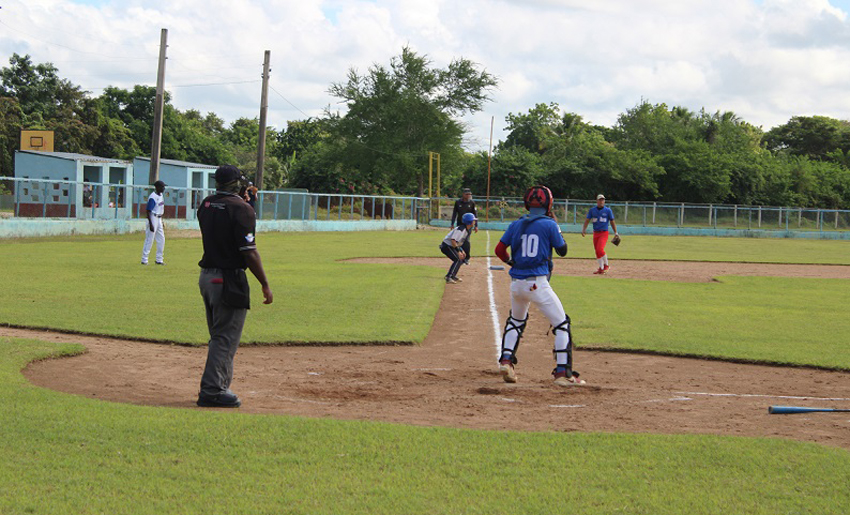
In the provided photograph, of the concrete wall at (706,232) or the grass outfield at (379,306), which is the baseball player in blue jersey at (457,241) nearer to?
the grass outfield at (379,306)

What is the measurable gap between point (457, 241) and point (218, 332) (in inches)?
446

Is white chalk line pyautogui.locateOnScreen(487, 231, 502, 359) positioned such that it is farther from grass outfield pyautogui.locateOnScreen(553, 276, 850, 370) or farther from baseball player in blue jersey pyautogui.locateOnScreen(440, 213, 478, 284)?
grass outfield pyautogui.locateOnScreen(553, 276, 850, 370)

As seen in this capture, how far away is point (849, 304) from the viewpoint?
16.9 metres

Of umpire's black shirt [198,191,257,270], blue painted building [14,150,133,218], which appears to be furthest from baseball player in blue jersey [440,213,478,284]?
blue painted building [14,150,133,218]

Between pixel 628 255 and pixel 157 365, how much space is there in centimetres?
2642

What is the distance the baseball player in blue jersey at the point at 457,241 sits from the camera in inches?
719

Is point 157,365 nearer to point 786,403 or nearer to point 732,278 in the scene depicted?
point 786,403

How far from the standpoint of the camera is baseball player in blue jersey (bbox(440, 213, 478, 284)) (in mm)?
18250

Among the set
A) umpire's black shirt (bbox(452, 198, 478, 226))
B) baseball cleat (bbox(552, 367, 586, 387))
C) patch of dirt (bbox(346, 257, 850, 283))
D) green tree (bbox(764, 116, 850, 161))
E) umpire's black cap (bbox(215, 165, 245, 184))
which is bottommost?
baseball cleat (bbox(552, 367, 586, 387))

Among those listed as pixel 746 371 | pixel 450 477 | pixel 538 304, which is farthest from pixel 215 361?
pixel 746 371

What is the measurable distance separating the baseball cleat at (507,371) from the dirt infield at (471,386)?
0.36 ft

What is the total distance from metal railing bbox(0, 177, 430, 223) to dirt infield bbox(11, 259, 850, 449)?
22723mm

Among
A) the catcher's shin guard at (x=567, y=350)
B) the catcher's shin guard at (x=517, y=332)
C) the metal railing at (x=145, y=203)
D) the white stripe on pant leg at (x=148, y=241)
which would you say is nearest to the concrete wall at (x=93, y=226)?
the metal railing at (x=145, y=203)

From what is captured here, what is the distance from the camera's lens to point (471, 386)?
8.61m
